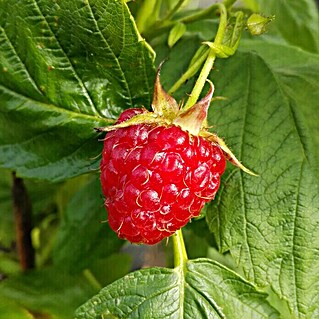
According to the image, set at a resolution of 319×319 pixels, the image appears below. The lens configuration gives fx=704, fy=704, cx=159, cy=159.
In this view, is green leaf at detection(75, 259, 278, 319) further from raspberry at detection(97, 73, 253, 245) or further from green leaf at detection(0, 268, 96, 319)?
green leaf at detection(0, 268, 96, 319)

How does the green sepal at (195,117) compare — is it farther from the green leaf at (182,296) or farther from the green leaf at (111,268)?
the green leaf at (111,268)

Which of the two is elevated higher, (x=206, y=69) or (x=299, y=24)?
(x=206, y=69)

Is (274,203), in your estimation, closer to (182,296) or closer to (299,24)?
(182,296)

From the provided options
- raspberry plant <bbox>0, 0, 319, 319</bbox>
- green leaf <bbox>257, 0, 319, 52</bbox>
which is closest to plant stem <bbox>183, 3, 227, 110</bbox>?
raspberry plant <bbox>0, 0, 319, 319</bbox>

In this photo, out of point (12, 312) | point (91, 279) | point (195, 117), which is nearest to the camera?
point (195, 117)

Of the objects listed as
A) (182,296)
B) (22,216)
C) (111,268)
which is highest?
(182,296)

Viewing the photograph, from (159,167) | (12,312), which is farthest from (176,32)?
(12,312)

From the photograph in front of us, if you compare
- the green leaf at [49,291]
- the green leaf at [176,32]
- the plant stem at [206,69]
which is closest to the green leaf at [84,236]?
the green leaf at [49,291]

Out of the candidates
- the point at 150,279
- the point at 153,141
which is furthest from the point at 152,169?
the point at 150,279
